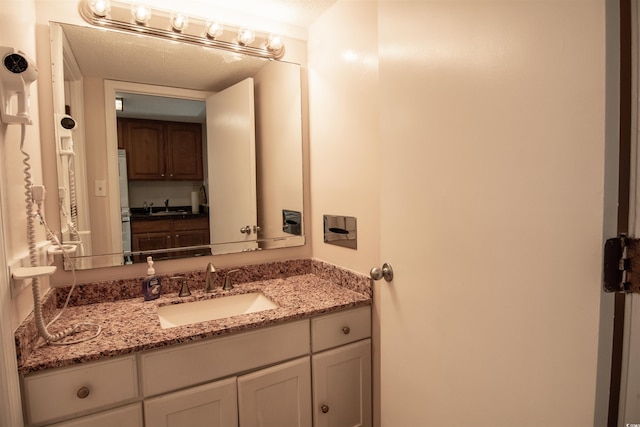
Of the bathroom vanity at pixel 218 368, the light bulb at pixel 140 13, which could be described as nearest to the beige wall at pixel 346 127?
the bathroom vanity at pixel 218 368

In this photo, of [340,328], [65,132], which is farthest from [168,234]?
[340,328]

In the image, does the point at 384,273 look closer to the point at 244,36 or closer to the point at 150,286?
the point at 150,286

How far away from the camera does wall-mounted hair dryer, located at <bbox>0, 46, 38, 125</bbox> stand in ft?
2.75

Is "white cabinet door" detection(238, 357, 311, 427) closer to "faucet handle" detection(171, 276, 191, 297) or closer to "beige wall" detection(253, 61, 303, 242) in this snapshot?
"faucet handle" detection(171, 276, 191, 297)

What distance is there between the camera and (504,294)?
2.43 feet

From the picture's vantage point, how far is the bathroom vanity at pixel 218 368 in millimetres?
978

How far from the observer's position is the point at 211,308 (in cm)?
150

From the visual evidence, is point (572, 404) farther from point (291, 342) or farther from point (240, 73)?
point (240, 73)

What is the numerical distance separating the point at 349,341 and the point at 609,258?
1057 mm

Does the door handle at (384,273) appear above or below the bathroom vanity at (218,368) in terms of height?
above

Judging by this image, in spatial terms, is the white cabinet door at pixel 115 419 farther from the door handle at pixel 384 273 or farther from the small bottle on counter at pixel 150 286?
the door handle at pixel 384 273

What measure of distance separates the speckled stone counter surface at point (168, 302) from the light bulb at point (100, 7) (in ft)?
3.66

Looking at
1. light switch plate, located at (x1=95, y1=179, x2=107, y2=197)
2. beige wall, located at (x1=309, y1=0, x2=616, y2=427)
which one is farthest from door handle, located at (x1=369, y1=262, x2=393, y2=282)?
light switch plate, located at (x1=95, y1=179, x2=107, y2=197)

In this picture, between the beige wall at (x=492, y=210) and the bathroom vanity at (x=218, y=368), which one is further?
the bathroom vanity at (x=218, y=368)
